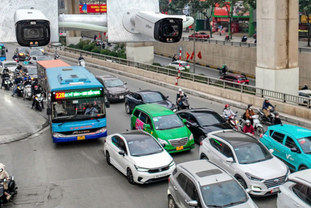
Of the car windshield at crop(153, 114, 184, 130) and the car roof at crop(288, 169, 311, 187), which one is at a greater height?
the car windshield at crop(153, 114, 184, 130)

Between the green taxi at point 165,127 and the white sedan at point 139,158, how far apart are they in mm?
1451

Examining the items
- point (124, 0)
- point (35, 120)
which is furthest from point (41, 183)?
point (35, 120)

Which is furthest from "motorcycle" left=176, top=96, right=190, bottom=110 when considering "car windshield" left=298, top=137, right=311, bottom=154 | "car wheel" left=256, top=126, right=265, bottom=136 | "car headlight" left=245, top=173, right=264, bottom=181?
"car headlight" left=245, top=173, right=264, bottom=181

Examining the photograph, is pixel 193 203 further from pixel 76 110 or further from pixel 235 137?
pixel 76 110

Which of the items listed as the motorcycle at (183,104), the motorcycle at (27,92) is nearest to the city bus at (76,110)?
the motorcycle at (183,104)

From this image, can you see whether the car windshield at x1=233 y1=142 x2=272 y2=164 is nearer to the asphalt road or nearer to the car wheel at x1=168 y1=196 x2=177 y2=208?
the asphalt road

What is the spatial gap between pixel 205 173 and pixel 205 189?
62cm

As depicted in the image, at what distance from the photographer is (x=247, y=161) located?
504 inches

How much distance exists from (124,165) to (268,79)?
51.3 ft

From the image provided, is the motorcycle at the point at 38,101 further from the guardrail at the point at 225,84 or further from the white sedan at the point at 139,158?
the white sedan at the point at 139,158

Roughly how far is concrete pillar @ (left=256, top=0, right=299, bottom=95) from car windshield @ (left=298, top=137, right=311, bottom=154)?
43.1 feet

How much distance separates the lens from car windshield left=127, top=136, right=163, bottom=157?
45.4 feet

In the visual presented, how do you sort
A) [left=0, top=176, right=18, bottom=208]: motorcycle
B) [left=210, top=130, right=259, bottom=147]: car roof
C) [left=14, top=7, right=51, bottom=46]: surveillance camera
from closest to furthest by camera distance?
[left=14, top=7, right=51, bottom=46]: surveillance camera
[left=0, top=176, right=18, bottom=208]: motorcycle
[left=210, top=130, right=259, bottom=147]: car roof

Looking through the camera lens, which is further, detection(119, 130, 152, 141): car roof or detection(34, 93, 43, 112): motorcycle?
detection(34, 93, 43, 112): motorcycle
